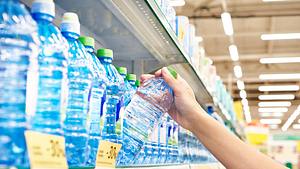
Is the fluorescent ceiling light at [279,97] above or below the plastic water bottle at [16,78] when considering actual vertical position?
above

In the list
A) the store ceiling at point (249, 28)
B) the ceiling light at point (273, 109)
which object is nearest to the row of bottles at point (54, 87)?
the store ceiling at point (249, 28)

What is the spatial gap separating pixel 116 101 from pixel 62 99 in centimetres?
46

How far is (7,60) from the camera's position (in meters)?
0.93

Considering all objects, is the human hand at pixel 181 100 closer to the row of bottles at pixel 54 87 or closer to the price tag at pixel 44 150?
the row of bottles at pixel 54 87

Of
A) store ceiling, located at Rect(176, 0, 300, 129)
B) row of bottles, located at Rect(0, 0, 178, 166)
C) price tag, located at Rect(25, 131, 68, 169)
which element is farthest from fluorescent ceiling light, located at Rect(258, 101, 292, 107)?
price tag, located at Rect(25, 131, 68, 169)

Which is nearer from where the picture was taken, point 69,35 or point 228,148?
point 69,35

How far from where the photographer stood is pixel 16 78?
3.01ft

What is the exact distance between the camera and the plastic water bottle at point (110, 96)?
4.65 feet

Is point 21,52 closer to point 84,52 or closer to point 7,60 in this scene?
point 7,60

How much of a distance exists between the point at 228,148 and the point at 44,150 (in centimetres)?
132

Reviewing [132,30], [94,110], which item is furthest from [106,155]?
[132,30]

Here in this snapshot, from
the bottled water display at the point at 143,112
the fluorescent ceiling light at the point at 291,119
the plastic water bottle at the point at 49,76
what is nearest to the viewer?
the plastic water bottle at the point at 49,76

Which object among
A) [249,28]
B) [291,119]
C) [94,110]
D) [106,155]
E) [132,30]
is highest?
[249,28]

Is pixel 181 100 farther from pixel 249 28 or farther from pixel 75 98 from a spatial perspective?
pixel 249 28
